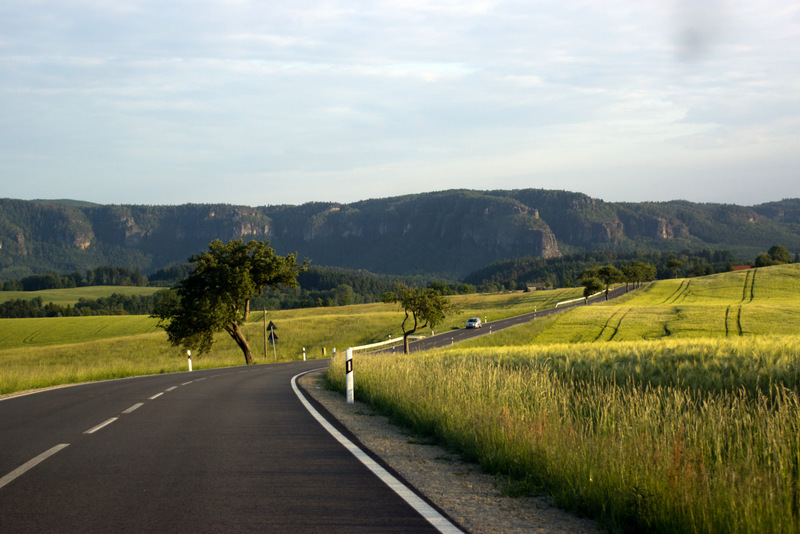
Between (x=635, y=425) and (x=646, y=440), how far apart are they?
1119 mm

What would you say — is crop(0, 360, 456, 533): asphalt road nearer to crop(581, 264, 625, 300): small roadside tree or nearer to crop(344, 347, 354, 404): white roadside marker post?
crop(344, 347, 354, 404): white roadside marker post

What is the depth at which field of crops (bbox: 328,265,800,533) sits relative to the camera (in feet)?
15.4

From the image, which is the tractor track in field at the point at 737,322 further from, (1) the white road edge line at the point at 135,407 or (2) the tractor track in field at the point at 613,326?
(1) the white road edge line at the point at 135,407

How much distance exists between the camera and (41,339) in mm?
83438

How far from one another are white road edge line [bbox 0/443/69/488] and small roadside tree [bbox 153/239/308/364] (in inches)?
1281

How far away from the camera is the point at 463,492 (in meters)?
5.84

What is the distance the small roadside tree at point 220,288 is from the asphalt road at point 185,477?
28837 millimetres

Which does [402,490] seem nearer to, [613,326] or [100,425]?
[100,425]

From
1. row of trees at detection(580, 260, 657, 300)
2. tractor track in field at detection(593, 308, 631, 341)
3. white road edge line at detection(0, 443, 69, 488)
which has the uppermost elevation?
white road edge line at detection(0, 443, 69, 488)

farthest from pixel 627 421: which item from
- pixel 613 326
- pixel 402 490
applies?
pixel 613 326

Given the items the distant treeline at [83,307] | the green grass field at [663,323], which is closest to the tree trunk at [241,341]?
the green grass field at [663,323]

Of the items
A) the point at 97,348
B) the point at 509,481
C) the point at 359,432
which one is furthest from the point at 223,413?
the point at 97,348

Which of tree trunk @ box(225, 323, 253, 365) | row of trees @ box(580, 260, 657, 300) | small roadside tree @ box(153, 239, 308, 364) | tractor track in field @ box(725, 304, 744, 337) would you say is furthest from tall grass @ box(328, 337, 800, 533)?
row of trees @ box(580, 260, 657, 300)

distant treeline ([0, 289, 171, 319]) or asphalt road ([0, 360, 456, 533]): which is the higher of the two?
asphalt road ([0, 360, 456, 533])
